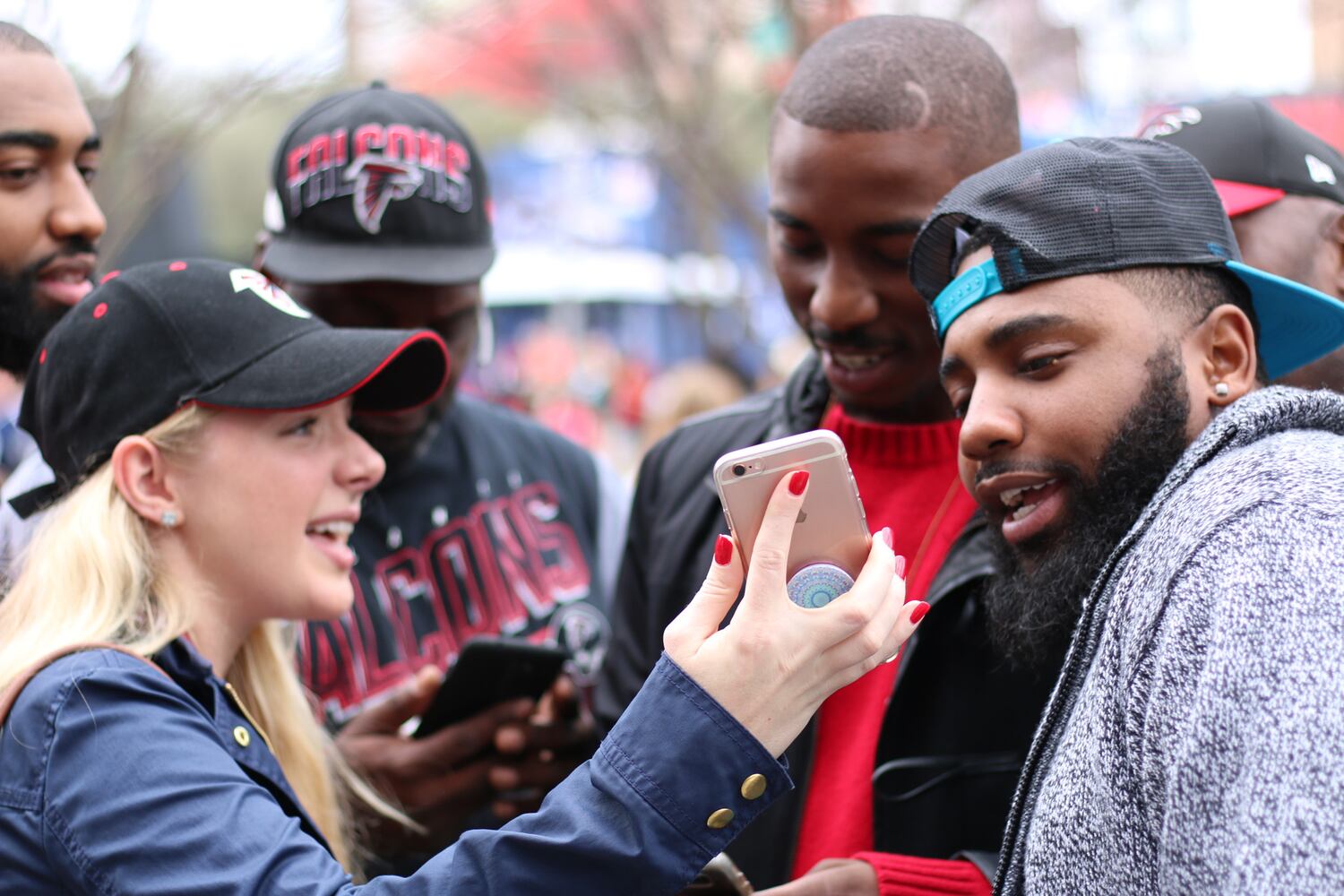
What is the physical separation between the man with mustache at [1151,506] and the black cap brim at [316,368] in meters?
1.04

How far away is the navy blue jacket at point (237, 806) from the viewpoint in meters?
1.62

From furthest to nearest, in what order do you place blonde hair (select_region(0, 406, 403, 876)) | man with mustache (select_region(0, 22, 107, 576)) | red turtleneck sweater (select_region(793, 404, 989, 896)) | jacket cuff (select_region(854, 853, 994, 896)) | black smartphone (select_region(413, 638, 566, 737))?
man with mustache (select_region(0, 22, 107, 576)) → black smartphone (select_region(413, 638, 566, 737)) → red turtleneck sweater (select_region(793, 404, 989, 896)) → blonde hair (select_region(0, 406, 403, 876)) → jacket cuff (select_region(854, 853, 994, 896))

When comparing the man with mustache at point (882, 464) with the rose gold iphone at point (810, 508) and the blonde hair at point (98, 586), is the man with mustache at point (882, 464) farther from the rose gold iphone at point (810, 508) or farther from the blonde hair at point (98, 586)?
the blonde hair at point (98, 586)

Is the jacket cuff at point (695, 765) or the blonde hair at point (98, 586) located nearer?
the jacket cuff at point (695, 765)

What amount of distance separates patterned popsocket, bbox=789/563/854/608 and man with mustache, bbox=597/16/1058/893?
0.51 m

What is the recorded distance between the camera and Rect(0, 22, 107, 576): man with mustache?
290cm

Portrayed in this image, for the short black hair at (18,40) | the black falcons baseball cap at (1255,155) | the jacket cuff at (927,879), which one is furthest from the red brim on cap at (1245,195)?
the short black hair at (18,40)

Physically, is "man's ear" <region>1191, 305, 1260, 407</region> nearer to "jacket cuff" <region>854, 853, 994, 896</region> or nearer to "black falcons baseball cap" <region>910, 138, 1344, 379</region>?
"black falcons baseball cap" <region>910, 138, 1344, 379</region>

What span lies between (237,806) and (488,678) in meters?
1.03

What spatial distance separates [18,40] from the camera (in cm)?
295

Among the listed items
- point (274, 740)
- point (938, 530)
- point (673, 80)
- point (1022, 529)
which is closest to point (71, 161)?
point (274, 740)

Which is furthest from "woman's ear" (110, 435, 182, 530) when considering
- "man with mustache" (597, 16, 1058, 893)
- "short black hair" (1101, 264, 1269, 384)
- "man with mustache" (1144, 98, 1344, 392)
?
"man with mustache" (1144, 98, 1344, 392)

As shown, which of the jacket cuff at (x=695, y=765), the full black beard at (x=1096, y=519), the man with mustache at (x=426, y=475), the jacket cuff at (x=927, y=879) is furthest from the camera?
the man with mustache at (x=426, y=475)

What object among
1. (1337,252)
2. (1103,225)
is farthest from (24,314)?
(1337,252)
